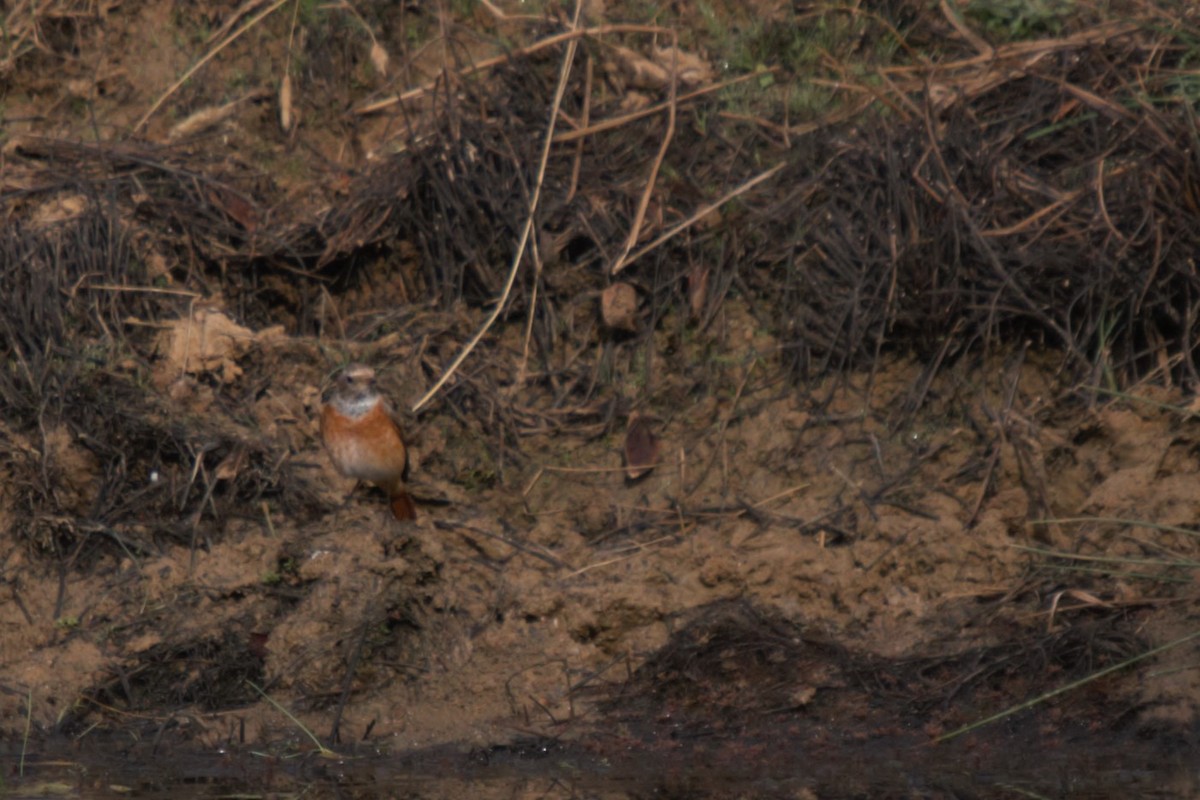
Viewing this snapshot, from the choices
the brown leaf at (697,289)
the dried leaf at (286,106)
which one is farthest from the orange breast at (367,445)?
the dried leaf at (286,106)

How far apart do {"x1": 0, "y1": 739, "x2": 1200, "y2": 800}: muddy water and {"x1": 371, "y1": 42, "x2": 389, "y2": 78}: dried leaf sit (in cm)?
318

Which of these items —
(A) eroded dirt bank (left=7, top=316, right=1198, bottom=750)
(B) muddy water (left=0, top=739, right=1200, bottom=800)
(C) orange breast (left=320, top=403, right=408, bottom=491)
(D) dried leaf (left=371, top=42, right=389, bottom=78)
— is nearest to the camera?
(B) muddy water (left=0, top=739, right=1200, bottom=800)

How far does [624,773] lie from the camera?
5.13 metres

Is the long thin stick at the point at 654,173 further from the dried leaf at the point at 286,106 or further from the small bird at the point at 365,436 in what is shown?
the dried leaf at the point at 286,106

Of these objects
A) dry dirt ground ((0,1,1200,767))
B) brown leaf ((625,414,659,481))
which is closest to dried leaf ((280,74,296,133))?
dry dirt ground ((0,1,1200,767))

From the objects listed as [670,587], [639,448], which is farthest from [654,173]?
[670,587]

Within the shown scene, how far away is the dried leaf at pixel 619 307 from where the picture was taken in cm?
630

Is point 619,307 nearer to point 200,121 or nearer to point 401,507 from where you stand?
point 401,507

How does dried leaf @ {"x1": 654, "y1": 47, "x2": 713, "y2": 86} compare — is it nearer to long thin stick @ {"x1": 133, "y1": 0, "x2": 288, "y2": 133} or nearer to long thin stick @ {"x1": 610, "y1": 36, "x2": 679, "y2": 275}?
long thin stick @ {"x1": 610, "y1": 36, "x2": 679, "y2": 275}

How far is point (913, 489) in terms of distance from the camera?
582cm

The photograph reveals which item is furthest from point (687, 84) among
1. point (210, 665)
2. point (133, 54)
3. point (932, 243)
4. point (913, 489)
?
point (210, 665)

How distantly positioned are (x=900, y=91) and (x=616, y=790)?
3.03m

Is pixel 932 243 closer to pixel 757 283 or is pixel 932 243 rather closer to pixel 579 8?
pixel 757 283

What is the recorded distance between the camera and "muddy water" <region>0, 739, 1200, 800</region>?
16.0 ft
